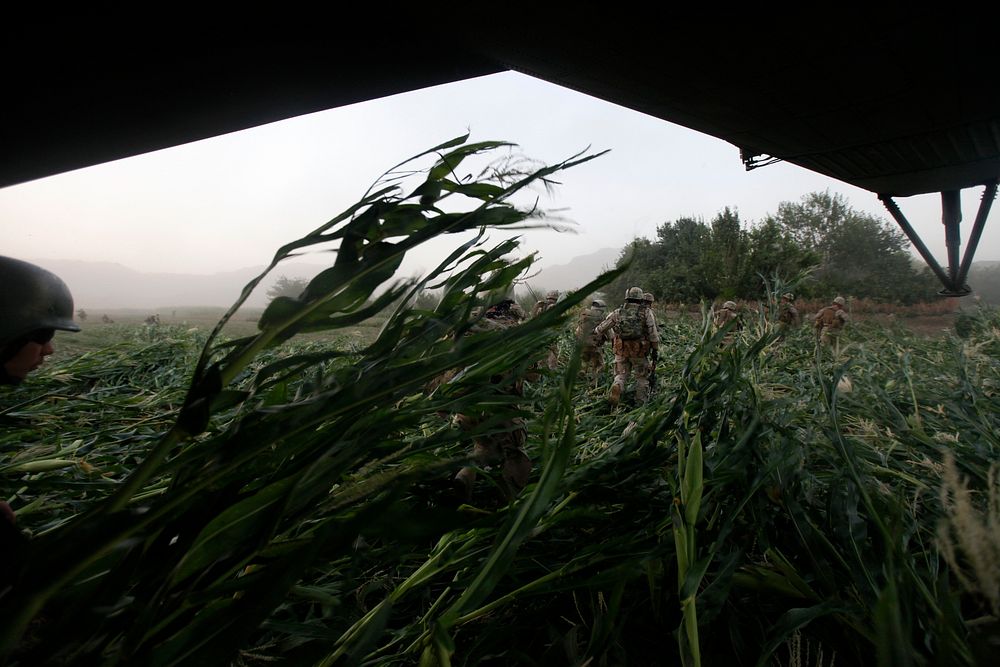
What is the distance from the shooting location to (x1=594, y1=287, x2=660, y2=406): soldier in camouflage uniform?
650 cm

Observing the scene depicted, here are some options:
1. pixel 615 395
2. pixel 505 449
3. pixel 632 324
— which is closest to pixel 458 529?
pixel 505 449

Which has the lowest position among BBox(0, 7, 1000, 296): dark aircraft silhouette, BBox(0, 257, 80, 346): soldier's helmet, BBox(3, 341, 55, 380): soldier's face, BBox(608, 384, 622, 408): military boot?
BBox(608, 384, 622, 408): military boot

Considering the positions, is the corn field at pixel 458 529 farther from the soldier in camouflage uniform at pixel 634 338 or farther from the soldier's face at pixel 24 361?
the soldier in camouflage uniform at pixel 634 338

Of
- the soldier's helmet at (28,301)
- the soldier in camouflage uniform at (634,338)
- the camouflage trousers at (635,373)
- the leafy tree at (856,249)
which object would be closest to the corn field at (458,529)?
the soldier's helmet at (28,301)

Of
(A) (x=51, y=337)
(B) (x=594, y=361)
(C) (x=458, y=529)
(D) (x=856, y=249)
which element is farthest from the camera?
(D) (x=856, y=249)

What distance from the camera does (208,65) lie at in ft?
6.22

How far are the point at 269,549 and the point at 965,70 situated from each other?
4073 mm

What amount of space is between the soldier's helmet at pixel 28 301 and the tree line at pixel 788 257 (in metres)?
16.6

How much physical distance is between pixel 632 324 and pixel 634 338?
235mm

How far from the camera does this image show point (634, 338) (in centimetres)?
659

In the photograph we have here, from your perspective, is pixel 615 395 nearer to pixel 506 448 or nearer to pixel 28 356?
pixel 506 448

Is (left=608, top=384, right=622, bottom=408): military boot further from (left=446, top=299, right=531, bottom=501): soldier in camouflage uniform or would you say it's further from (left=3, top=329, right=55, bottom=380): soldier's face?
(left=3, top=329, right=55, bottom=380): soldier's face

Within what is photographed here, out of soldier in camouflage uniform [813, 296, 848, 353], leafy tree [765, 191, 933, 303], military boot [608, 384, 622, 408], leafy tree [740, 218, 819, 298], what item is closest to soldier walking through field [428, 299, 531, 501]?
military boot [608, 384, 622, 408]

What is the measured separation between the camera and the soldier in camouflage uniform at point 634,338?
6504mm
